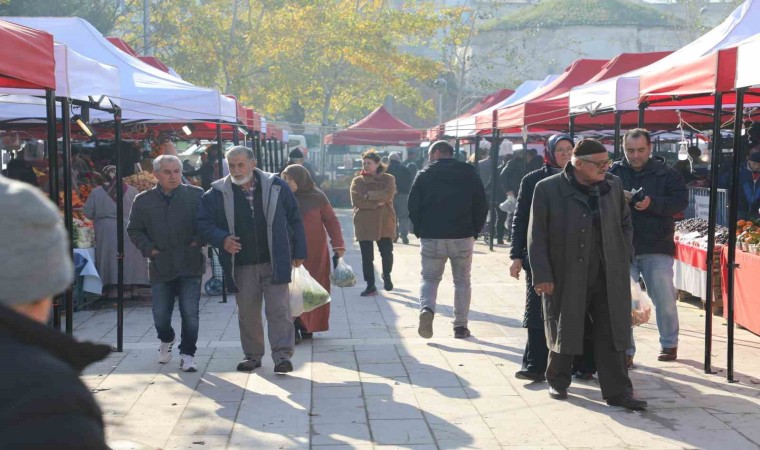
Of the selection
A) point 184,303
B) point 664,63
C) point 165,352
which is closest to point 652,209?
point 664,63

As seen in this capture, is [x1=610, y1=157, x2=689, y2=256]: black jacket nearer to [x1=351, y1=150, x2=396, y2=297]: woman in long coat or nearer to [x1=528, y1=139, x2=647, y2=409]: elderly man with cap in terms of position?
[x1=528, y1=139, x2=647, y2=409]: elderly man with cap

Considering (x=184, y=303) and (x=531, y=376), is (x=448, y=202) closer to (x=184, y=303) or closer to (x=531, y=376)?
(x=531, y=376)

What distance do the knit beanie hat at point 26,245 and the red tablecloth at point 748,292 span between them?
25.1 feet

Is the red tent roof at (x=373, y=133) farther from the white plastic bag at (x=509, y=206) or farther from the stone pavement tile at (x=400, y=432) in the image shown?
the stone pavement tile at (x=400, y=432)

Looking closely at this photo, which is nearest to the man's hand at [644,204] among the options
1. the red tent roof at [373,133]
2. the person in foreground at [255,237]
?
the person in foreground at [255,237]

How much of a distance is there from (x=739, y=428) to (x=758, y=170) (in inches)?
210

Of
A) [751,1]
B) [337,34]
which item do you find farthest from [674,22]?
[751,1]

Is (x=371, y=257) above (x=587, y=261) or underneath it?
underneath

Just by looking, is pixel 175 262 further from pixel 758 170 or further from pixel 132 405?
pixel 758 170

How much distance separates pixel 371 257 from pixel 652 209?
5511 millimetres

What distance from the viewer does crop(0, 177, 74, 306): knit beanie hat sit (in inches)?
71.1

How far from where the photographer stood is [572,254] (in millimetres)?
6523

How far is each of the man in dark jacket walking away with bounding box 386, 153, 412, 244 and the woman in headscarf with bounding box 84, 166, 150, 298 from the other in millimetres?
8157

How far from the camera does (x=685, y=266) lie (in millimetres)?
11203
